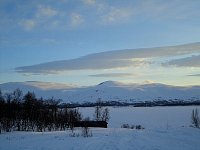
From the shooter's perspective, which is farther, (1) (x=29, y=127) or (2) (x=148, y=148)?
(1) (x=29, y=127)

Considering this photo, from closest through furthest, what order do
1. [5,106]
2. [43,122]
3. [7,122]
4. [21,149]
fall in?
[21,149], [7,122], [5,106], [43,122]

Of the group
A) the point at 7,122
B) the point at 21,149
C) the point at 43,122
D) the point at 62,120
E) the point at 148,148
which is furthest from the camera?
the point at 62,120

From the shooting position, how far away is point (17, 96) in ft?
265

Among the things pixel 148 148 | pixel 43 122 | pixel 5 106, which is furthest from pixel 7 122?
pixel 148 148

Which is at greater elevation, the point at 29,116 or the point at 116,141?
the point at 116,141

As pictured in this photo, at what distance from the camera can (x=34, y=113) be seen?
75000 mm

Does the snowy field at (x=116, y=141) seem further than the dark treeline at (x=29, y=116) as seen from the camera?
No

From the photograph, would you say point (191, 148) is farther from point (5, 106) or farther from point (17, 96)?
point (17, 96)

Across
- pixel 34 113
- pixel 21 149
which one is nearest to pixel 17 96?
pixel 34 113

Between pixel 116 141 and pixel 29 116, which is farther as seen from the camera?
pixel 29 116

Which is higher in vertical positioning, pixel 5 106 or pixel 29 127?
pixel 5 106

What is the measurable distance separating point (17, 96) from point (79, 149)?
217 feet

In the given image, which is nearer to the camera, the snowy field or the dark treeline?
the snowy field

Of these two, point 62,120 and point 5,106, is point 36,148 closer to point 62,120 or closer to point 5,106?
point 5,106
